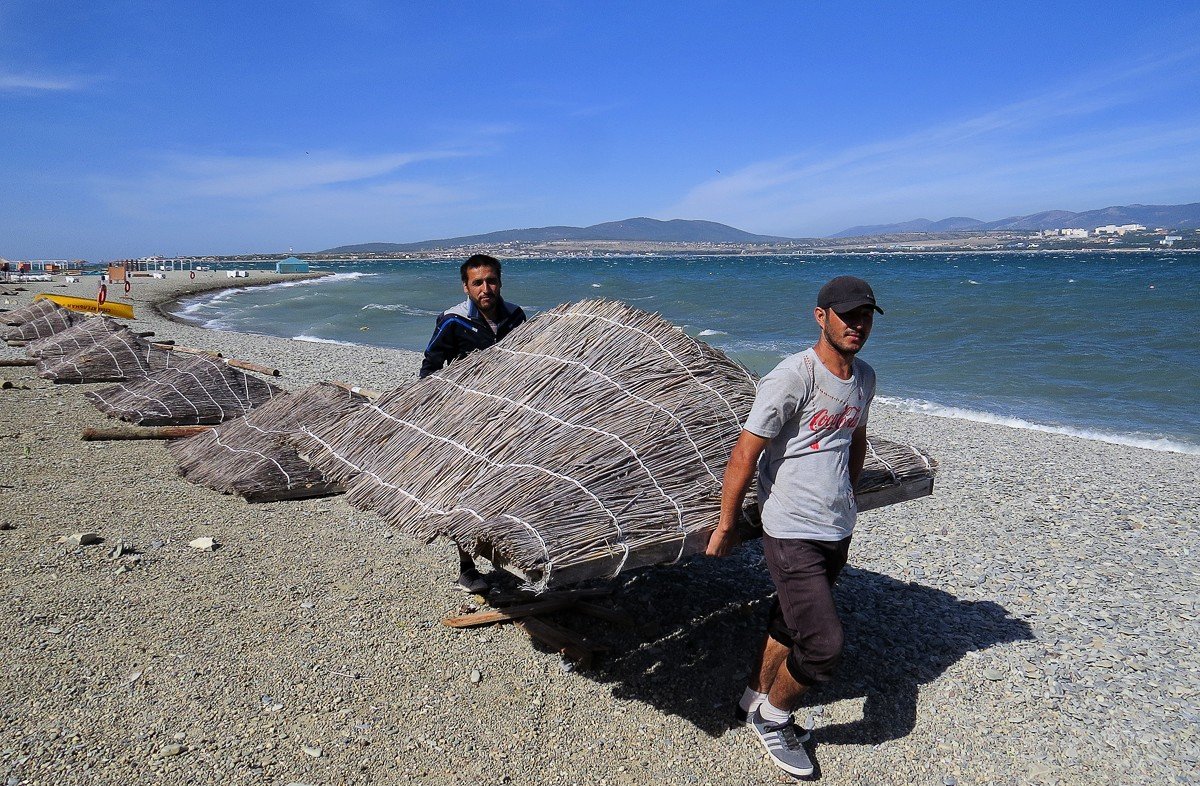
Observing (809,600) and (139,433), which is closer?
(809,600)

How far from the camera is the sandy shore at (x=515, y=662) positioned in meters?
3.34

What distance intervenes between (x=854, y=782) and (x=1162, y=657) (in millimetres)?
2422

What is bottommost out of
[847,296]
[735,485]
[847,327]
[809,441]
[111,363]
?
[111,363]

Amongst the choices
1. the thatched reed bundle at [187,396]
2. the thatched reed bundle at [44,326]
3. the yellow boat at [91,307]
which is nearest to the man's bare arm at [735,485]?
Result: the thatched reed bundle at [187,396]

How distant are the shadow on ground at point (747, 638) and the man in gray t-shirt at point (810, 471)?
0.78 m

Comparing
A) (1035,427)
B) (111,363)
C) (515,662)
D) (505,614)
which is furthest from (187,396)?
(1035,427)

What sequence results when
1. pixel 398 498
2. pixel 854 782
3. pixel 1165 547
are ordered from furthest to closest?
pixel 1165 547, pixel 398 498, pixel 854 782

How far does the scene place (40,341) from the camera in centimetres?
1435

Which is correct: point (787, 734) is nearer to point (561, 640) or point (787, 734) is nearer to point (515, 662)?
point (561, 640)

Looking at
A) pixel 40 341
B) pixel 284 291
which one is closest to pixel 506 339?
pixel 40 341

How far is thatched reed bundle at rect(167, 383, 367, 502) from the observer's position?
6.31m

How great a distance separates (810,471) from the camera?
3119 mm

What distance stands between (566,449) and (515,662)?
4.27 feet

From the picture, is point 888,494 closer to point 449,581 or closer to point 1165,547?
point 449,581
